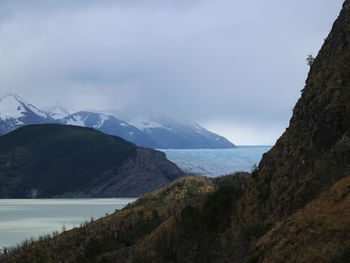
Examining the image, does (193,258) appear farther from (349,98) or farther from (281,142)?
(349,98)

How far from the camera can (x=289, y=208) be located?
36156 mm

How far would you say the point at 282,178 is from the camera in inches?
1594

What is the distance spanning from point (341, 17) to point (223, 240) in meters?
21.6

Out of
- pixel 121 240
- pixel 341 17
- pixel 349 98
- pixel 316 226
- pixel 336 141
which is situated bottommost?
pixel 121 240

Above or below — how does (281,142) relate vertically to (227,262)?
above

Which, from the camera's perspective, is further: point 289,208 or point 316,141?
point 316,141

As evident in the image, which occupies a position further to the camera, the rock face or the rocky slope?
the rock face

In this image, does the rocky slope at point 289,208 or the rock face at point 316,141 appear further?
the rock face at point 316,141

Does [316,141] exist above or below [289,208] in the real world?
above

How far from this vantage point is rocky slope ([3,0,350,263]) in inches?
1005

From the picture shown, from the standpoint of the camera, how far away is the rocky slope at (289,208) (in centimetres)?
2553

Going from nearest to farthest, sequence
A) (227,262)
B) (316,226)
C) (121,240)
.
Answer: (316,226) < (227,262) < (121,240)

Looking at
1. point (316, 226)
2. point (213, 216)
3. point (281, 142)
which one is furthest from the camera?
point (213, 216)

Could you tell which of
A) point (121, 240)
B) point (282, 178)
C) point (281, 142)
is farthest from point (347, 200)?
point (121, 240)
